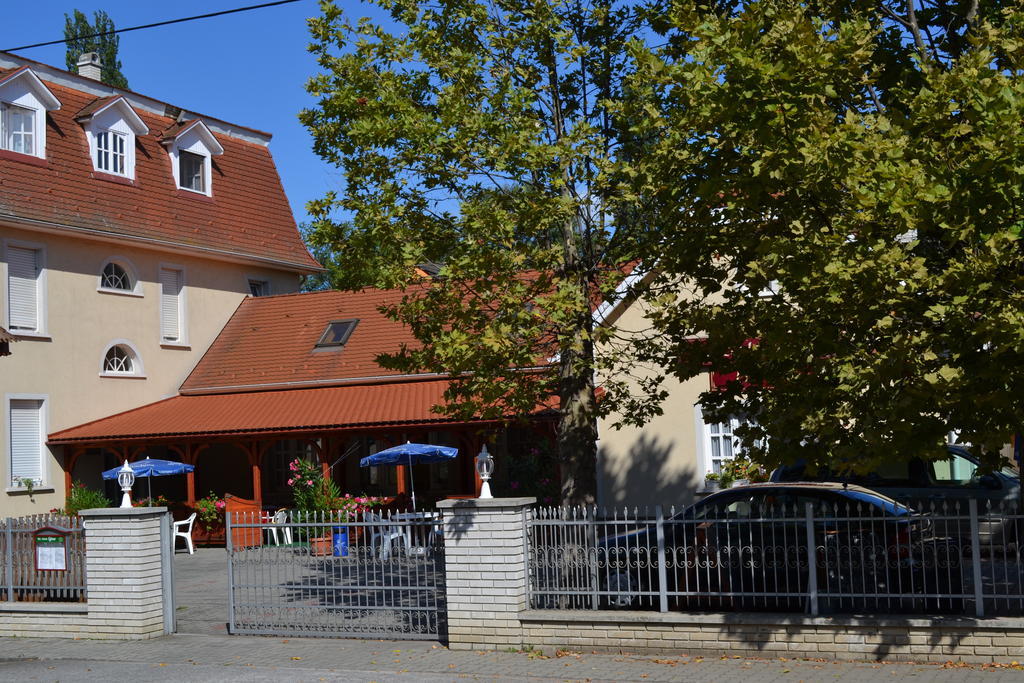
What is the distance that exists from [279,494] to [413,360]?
54.0 feet

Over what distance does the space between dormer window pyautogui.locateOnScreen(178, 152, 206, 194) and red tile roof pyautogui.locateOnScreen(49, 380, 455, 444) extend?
6.28 meters

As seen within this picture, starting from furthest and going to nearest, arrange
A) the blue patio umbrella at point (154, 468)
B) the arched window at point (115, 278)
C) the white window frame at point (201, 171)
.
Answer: the white window frame at point (201, 171) → the arched window at point (115, 278) → the blue patio umbrella at point (154, 468)

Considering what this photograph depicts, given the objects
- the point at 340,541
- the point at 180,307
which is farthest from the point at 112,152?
the point at 340,541

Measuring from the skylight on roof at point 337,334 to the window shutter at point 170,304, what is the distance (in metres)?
3.69

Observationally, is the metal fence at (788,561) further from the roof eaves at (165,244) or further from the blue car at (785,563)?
the roof eaves at (165,244)

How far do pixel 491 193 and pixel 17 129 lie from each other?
16.6 meters

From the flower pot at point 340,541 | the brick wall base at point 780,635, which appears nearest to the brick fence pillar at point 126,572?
the flower pot at point 340,541

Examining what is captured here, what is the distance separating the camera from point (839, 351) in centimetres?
954

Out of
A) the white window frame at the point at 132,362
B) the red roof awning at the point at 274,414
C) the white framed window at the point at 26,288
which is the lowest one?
the red roof awning at the point at 274,414

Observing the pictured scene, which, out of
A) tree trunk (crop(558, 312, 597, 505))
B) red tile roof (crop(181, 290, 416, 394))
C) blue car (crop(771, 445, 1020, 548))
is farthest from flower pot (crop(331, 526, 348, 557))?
red tile roof (crop(181, 290, 416, 394))

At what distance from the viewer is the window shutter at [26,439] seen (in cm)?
2469

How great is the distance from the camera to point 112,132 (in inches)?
1109

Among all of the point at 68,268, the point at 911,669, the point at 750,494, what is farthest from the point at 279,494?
the point at 911,669

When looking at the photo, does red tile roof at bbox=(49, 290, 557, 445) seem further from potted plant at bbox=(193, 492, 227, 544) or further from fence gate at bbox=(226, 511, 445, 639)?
fence gate at bbox=(226, 511, 445, 639)
